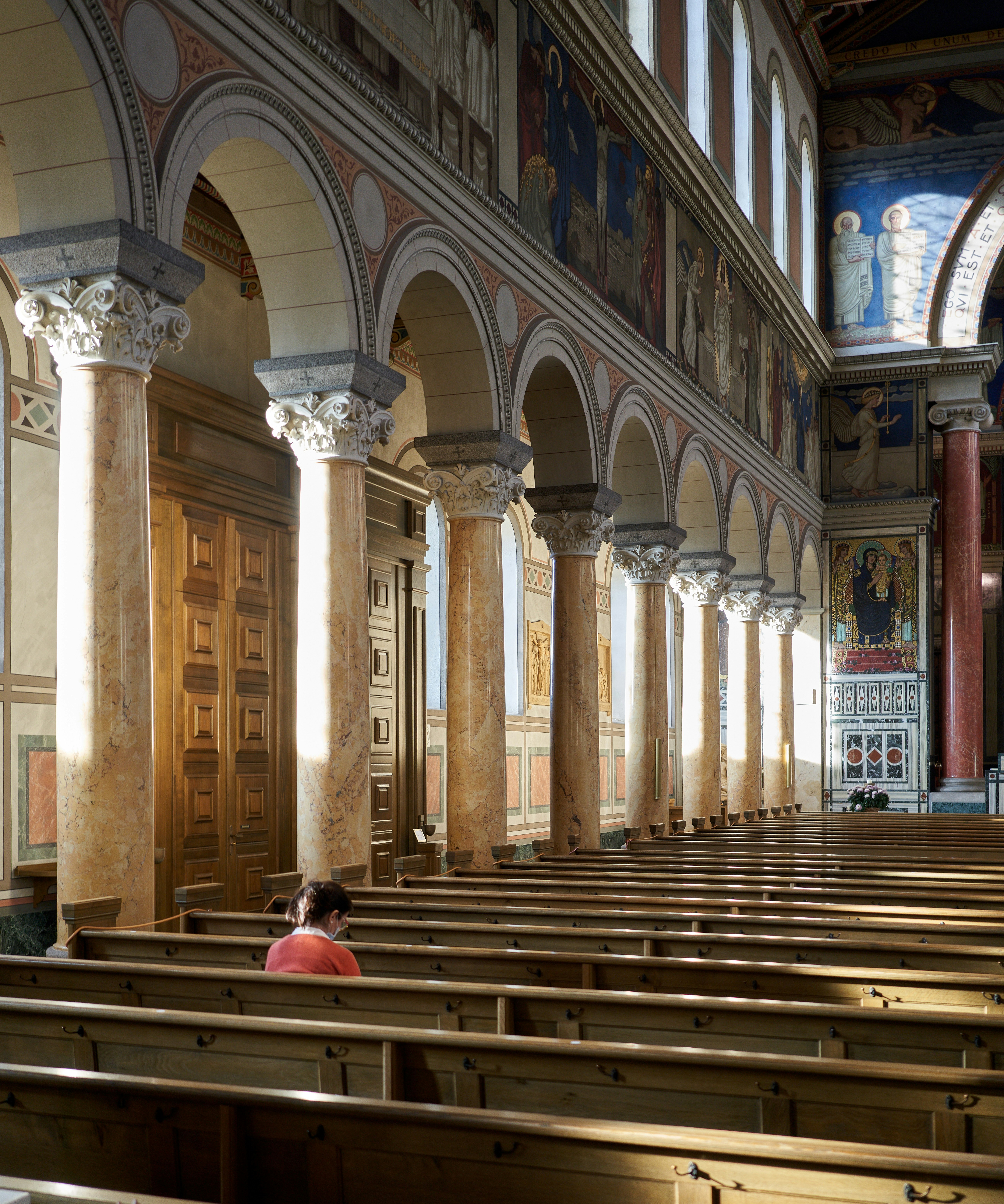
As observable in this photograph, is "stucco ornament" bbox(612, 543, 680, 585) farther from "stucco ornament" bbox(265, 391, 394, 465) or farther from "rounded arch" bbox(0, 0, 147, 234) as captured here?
"rounded arch" bbox(0, 0, 147, 234)

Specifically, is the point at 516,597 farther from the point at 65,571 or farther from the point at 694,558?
the point at 65,571

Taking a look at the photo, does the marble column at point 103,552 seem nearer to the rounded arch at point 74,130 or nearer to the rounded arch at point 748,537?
the rounded arch at point 74,130

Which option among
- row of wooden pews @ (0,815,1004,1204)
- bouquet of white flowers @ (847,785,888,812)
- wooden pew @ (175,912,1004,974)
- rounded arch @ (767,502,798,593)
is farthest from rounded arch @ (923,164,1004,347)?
wooden pew @ (175,912,1004,974)

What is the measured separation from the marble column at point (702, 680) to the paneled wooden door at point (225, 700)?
24.6 feet

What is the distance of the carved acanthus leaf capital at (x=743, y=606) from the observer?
71.5ft

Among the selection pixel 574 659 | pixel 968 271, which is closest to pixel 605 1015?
pixel 574 659

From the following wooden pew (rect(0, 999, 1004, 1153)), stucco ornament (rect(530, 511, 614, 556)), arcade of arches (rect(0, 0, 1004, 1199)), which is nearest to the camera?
wooden pew (rect(0, 999, 1004, 1153))

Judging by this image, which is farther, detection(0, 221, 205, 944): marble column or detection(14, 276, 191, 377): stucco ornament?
detection(14, 276, 191, 377): stucco ornament

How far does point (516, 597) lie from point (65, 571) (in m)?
12.8

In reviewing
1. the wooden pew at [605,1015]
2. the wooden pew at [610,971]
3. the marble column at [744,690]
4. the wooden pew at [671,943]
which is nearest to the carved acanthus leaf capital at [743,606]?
the marble column at [744,690]

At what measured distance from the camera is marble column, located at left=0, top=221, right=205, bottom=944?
21.8 ft

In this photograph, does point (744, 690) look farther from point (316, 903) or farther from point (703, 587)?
point (316, 903)

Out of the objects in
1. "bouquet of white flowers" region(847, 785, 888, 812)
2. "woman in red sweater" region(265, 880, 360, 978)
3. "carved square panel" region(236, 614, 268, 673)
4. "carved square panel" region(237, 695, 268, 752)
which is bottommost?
"bouquet of white flowers" region(847, 785, 888, 812)

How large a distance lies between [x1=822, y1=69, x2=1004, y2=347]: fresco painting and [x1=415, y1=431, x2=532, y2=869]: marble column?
697 inches
